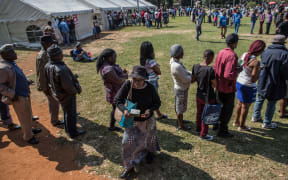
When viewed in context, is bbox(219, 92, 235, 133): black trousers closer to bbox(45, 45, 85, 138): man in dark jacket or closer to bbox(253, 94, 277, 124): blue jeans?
bbox(253, 94, 277, 124): blue jeans

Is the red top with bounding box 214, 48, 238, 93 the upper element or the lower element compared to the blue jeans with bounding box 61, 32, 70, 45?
lower

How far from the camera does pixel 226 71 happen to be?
360 cm

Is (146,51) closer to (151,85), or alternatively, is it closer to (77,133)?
(151,85)

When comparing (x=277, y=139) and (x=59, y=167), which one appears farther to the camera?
(x=277, y=139)

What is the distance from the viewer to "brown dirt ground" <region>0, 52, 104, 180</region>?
3.52 m

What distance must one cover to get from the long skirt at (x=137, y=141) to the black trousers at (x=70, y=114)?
1.56m

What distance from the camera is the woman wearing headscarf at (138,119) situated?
3006 millimetres

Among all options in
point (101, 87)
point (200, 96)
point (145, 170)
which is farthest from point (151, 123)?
point (101, 87)

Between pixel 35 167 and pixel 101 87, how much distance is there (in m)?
3.95

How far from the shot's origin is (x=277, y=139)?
13.8ft

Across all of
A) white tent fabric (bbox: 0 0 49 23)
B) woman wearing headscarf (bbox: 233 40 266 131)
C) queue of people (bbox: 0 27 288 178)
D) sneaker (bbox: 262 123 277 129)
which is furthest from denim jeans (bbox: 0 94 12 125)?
white tent fabric (bbox: 0 0 49 23)

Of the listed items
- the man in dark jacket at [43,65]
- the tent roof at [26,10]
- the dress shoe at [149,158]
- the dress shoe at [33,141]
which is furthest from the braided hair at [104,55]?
the tent roof at [26,10]

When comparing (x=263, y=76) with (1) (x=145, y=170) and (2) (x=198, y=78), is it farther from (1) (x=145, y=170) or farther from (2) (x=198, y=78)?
(1) (x=145, y=170)

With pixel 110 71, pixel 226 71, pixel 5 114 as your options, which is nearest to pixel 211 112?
pixel 226 71
